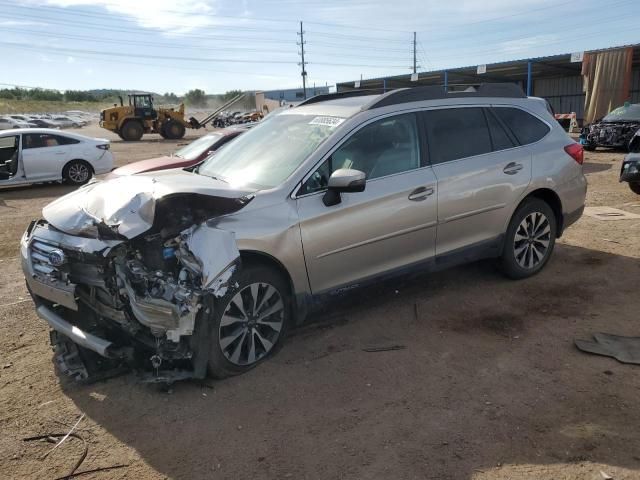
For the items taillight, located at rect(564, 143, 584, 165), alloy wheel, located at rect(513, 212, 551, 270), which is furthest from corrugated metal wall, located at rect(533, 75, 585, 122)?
alloy wheel, located at rect(513, 212, 551, 270)

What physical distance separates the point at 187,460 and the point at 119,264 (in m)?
1.29

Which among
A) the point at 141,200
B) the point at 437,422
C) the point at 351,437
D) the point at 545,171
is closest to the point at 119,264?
the point at 141,200

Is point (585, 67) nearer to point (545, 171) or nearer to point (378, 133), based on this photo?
point (545, 171)

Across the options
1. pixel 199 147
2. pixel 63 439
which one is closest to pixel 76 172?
pixel 199 147

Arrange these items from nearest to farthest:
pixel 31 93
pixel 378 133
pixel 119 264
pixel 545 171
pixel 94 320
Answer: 1. pixel 119 264
2. pixel 94 320
3. pixel 378 133
4. pixel 545 171
5. pixel 31 93

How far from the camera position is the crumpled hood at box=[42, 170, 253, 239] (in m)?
3.40

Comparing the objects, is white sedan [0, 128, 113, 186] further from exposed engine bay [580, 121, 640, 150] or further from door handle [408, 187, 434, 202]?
exposed engine bay [580, 121, 640, 150]

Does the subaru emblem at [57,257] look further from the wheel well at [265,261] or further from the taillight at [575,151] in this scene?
the taillight at [575,151]

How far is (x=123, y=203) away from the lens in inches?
140

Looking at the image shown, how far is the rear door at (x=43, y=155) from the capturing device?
41.0ft

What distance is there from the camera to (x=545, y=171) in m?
5.18

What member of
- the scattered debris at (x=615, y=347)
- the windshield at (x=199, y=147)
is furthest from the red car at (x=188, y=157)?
the scattered debris at (x=615, y=347)

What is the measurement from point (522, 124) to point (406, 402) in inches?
128

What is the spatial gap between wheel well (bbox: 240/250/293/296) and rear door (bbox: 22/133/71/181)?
11109 mm
